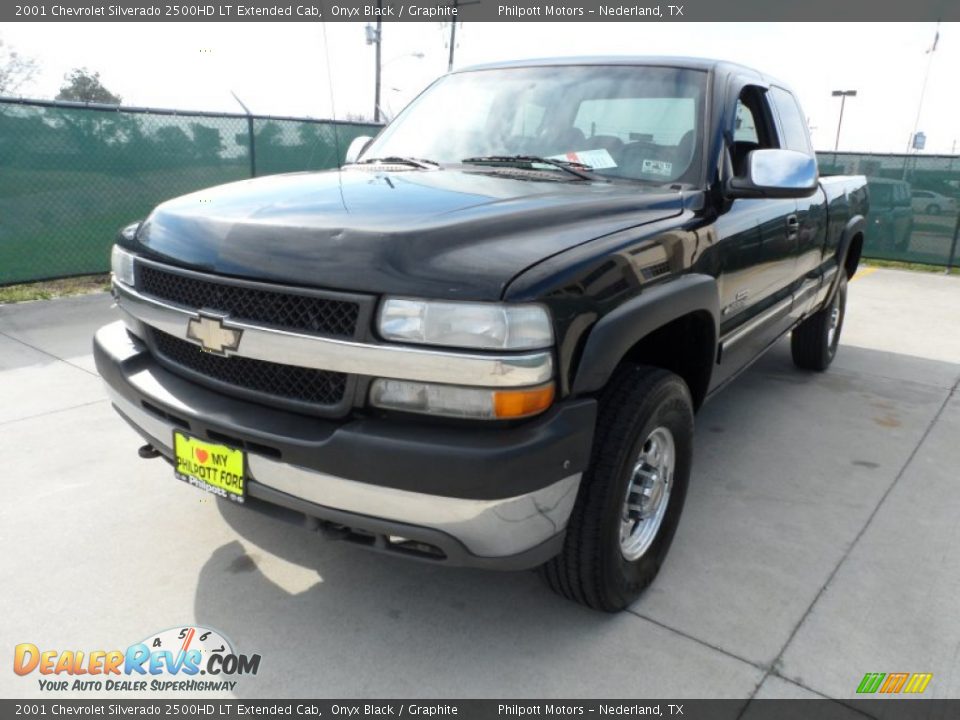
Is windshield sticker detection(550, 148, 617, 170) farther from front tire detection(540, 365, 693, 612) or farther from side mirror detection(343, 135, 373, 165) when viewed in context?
side mirror detection(343, 135, 373, 165)

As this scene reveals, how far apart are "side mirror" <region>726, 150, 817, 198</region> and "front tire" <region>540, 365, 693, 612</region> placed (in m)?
0.88

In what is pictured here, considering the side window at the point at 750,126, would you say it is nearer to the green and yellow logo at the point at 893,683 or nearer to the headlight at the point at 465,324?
the headlight at the point at 465,324

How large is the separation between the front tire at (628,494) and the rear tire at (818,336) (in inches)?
123

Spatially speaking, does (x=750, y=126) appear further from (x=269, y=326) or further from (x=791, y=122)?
(x=269, y=326)

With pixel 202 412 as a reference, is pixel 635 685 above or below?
below

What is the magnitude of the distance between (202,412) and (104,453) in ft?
5.96

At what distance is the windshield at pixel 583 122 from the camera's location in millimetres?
2963

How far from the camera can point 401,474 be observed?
1.83 metres

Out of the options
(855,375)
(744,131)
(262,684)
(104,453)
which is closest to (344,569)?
(262,684)

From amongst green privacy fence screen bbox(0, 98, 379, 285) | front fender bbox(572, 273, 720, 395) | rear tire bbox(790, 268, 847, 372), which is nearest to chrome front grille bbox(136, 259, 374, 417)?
front fender bbox(572, 273, 720, 395)

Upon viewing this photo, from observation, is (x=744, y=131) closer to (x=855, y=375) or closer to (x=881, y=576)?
(x=881, y=576)

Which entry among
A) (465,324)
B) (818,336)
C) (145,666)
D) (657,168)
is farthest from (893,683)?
(818,336)

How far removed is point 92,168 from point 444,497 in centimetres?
724

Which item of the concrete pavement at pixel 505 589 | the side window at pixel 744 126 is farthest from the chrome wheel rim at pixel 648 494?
the side window at pixel 744 126
